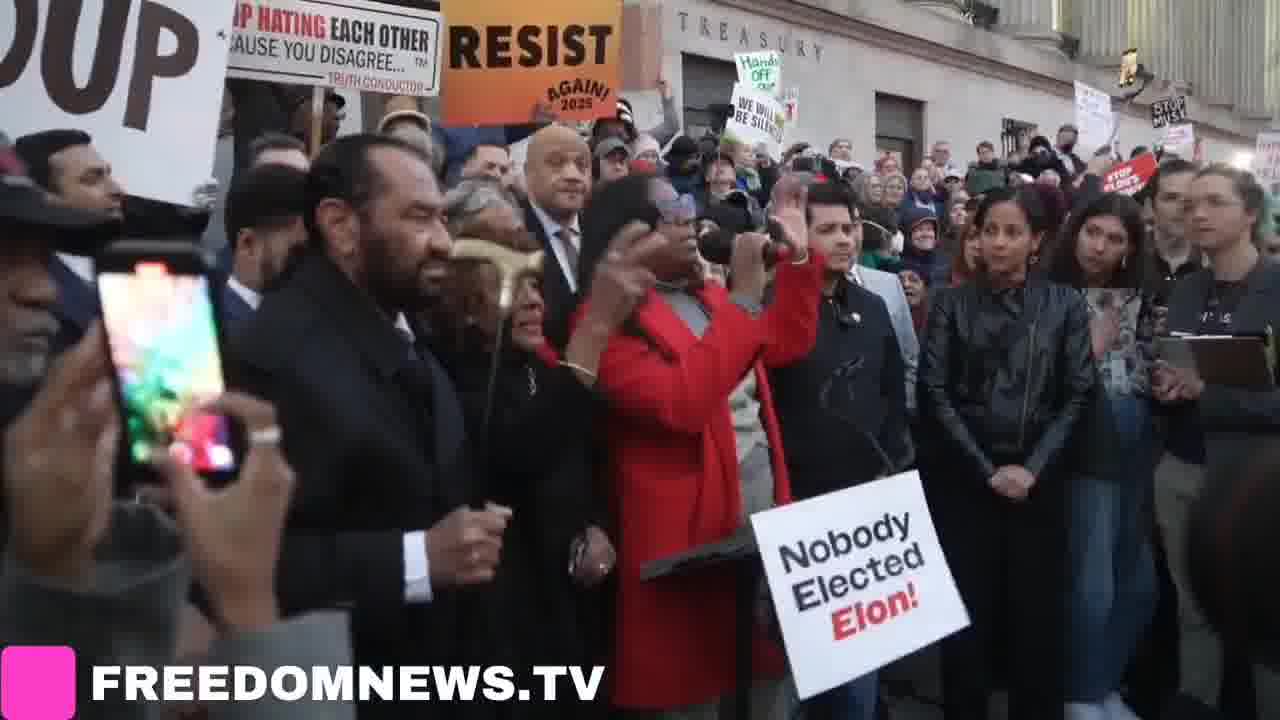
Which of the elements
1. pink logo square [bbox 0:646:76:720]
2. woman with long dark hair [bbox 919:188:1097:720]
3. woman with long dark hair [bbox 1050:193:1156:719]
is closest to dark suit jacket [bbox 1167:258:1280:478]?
woman with long dark hair [bbox 1050:193:1156:719]

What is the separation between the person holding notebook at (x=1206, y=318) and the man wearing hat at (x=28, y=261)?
4027 millimetres

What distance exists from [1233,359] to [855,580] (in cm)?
168

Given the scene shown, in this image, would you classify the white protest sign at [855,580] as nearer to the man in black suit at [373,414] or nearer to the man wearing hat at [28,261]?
the man in black suit at [373,414]

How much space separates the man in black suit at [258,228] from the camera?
12.7 feet

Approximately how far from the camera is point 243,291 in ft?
13.1

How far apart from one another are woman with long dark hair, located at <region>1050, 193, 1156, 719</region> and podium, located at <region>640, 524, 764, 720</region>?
177 centimetres

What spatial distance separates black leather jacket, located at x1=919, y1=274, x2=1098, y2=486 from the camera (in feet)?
16.4

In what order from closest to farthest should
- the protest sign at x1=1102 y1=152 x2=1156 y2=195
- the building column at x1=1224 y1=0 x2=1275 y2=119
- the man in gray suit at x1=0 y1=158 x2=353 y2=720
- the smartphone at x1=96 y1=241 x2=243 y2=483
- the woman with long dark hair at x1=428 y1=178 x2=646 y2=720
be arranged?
the man in gray suit at x1=0 y1=158 x2=353 y2=720 → the smartphone at x1=96 y1=241 x2=243 y2=483 → the woman with long dark hair at x1=428 y1=178 x2=646 y2=720 → the protest sign at x1=1102 y1=152 x2=1156 y2=195 → the building column at x1=1224 y1=0 x2=1275 y2=119

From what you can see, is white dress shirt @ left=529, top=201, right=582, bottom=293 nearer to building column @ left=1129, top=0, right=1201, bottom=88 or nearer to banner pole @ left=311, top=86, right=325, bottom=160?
banner pole @ left=311, top=86, right=325, bottom=160

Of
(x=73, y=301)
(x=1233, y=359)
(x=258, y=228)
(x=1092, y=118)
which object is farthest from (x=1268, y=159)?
(x=73, y=301)

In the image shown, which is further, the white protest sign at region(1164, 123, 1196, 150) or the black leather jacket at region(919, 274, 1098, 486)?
A: the white protest sign at region(1164, 123, 1196, 150)

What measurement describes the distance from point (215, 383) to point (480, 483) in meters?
1.22

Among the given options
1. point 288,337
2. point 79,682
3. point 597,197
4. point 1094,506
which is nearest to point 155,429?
point 79,682

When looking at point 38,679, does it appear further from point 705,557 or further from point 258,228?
point 258,228
